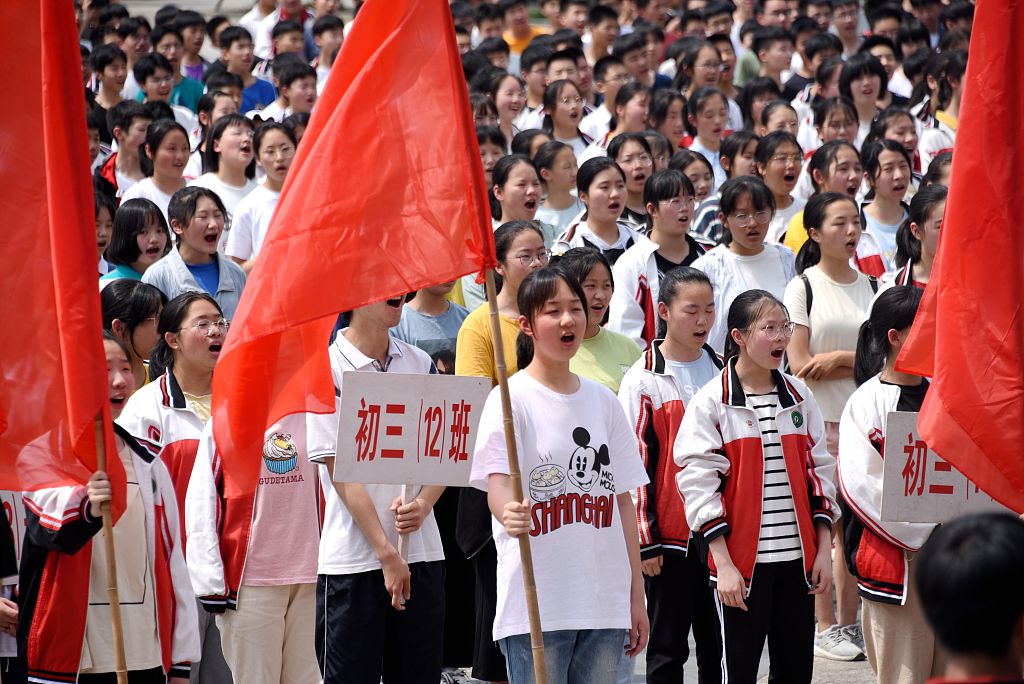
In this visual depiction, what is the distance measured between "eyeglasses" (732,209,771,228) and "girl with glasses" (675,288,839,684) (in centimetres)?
210

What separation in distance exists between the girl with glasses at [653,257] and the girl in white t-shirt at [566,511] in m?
2.10

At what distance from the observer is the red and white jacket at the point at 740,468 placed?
552cm

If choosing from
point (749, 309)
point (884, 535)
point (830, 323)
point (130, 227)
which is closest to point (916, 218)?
point (830, 323)

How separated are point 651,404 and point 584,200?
240 cm

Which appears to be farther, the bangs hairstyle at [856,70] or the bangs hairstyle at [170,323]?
the bangs hairstyle at [856,70]

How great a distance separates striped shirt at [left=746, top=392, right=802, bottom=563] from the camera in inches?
218

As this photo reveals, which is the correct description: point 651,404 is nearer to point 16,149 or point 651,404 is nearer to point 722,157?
point 16,149

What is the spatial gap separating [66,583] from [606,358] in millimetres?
2486

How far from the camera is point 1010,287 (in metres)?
4.94

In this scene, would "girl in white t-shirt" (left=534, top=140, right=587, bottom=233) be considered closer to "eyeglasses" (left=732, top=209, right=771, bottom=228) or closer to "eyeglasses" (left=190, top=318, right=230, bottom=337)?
"eyeglasses" (left=732, top=209, right=771, bottom=228)

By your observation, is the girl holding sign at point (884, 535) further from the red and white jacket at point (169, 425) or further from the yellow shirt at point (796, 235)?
the yellow shirt at point (796, 235)

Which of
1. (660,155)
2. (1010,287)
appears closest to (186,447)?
(1010,287)

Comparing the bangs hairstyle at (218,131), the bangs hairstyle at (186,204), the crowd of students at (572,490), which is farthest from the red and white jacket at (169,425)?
the bangs hairstyle at (218,131)

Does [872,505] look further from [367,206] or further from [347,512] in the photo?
[367,206]
